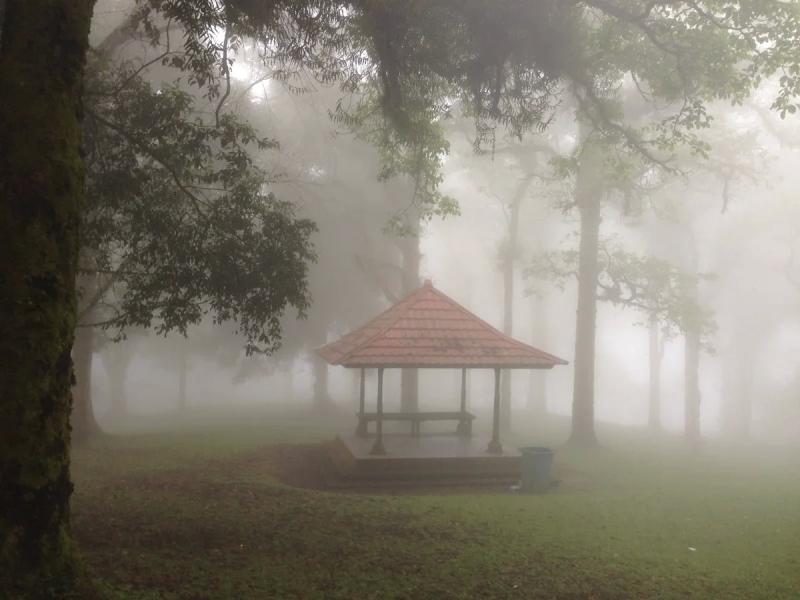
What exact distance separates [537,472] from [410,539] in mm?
6451

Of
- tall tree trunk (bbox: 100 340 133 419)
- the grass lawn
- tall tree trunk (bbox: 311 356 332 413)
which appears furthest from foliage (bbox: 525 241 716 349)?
tall tree trunk (bbox: 100 340 133 419)

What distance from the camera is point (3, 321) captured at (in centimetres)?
568

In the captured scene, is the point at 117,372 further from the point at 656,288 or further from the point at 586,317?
the point at 656,288

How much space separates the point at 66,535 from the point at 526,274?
26.5 meters

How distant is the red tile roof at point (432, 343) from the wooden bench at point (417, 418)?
160 cm

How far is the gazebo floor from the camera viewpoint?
588 inches

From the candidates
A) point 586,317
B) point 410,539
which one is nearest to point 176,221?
point 410,539

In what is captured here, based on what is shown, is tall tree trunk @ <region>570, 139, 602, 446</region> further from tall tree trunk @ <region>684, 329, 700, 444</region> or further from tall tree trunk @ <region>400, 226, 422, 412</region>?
tall tree trunk @ <region>684, 329, 700, 444</region>

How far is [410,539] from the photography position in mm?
9352

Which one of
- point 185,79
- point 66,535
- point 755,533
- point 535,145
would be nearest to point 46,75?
point 66,535

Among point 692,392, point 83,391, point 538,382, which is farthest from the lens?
point 538,382

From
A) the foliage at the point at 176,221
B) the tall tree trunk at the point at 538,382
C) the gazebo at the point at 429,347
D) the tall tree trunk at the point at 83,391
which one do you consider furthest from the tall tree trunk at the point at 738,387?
the foliage at the point at 176,221

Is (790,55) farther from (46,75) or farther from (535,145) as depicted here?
(535,145)

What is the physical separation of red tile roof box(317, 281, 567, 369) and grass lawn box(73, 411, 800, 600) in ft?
9.37
